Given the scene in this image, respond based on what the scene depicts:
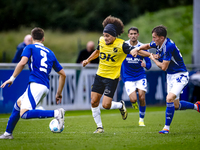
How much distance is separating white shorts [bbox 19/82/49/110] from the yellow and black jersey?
1616mm

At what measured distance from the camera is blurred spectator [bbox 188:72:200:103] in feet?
46.2

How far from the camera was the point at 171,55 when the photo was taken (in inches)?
254

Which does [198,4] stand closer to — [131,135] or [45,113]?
[131,135]

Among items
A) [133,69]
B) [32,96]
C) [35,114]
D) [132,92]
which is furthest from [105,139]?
[133,69]

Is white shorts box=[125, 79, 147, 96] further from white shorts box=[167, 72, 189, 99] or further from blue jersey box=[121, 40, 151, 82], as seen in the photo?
white shorts box=[167, 72, 189, 99]

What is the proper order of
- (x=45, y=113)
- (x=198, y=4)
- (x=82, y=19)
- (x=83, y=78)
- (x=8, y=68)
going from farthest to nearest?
Result: 1. (x=82, y=19)
2. (x=198, y=4)
3. (x=83, y=78)
4. (x=8, y=68)
5. (x=45, y=113)

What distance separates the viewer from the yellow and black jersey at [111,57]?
6.71 m

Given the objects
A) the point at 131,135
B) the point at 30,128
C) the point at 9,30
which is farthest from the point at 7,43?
the point at 131,135

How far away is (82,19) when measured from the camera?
3412 cm

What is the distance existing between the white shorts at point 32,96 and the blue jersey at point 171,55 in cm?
233

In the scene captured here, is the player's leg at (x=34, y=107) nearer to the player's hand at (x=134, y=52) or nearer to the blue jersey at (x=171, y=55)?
the player's hand at (x=134, y=52)

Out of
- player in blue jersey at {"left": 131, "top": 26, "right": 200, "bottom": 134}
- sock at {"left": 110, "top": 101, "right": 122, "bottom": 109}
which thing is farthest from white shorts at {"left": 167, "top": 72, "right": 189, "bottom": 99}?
sock at {"left": 110, "top": 101, "right": 122, "bottom": 109}

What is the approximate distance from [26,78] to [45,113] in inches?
229

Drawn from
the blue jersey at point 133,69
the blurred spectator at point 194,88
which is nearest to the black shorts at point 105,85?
the blue jersey at point 133,69
